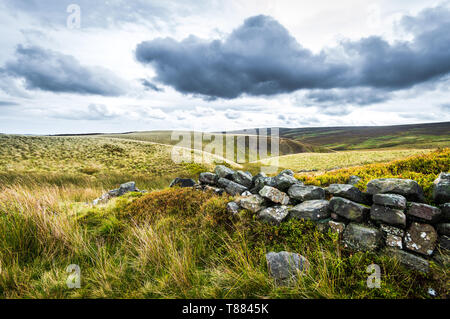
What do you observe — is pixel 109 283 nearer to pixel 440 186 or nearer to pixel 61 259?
pixel 61 259

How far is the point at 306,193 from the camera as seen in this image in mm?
4973

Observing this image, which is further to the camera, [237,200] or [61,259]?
[237,200]

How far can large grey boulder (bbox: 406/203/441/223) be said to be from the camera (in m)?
3.17

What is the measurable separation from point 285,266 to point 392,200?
232cm

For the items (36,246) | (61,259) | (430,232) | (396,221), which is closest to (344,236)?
(396,221)

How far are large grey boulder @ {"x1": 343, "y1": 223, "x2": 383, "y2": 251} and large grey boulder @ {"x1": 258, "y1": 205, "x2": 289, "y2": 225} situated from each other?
126 centimetres

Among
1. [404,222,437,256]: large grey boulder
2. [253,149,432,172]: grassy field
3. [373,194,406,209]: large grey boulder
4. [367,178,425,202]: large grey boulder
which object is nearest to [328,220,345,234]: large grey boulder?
[373,194,406,209]: large grey boulder

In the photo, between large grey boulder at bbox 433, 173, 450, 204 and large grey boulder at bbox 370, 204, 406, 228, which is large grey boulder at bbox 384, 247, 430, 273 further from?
large grey boulder at bbox 433, 173, 450, 204

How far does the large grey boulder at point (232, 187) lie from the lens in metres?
6.32
